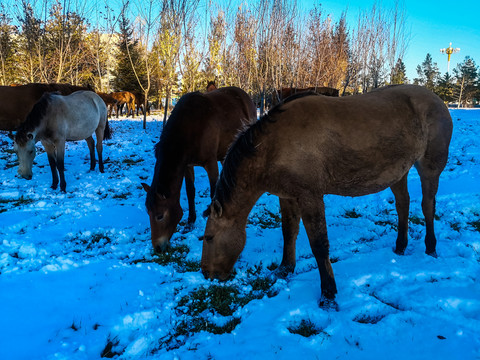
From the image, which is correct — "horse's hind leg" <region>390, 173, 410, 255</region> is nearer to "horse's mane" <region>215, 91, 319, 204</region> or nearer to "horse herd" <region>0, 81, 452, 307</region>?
"horse herd" <region>0, 81, 452, 307</region>

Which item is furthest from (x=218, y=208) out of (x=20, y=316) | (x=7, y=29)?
(x=7, y=29)

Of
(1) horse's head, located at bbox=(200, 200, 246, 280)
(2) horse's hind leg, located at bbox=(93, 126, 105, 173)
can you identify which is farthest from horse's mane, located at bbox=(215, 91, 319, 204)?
(2) horse's hind leg, located at bbox=(93, 126, 105, 173)

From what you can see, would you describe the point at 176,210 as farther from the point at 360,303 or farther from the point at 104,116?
the point at 104,116

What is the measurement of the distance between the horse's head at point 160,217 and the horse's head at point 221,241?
1097 millimetres

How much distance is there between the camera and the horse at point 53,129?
20.5 ft

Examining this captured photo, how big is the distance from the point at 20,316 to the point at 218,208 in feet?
6.35

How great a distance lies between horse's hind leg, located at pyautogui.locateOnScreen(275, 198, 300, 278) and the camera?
311 centimetres

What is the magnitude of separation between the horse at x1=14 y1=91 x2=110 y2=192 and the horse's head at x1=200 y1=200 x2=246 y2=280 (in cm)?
514

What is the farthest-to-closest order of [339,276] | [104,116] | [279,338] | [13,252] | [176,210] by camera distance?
[104,116]
[176,210]
[13,252]
[339,276]
[279,338]

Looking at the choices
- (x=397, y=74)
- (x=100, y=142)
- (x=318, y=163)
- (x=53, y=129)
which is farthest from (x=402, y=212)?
(x=397, y=74)

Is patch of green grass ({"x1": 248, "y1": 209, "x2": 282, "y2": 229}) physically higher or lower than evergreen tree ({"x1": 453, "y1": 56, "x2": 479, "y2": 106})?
lower

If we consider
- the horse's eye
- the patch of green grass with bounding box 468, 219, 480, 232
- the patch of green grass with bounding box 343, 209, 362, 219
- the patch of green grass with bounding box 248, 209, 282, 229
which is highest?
the horse's eye

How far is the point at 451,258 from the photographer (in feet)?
10.2

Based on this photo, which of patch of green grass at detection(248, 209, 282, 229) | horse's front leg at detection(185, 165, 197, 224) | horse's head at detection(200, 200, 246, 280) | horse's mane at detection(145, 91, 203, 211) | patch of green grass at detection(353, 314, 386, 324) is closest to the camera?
patch of green grass at detection(353, 314, 386, 324)
